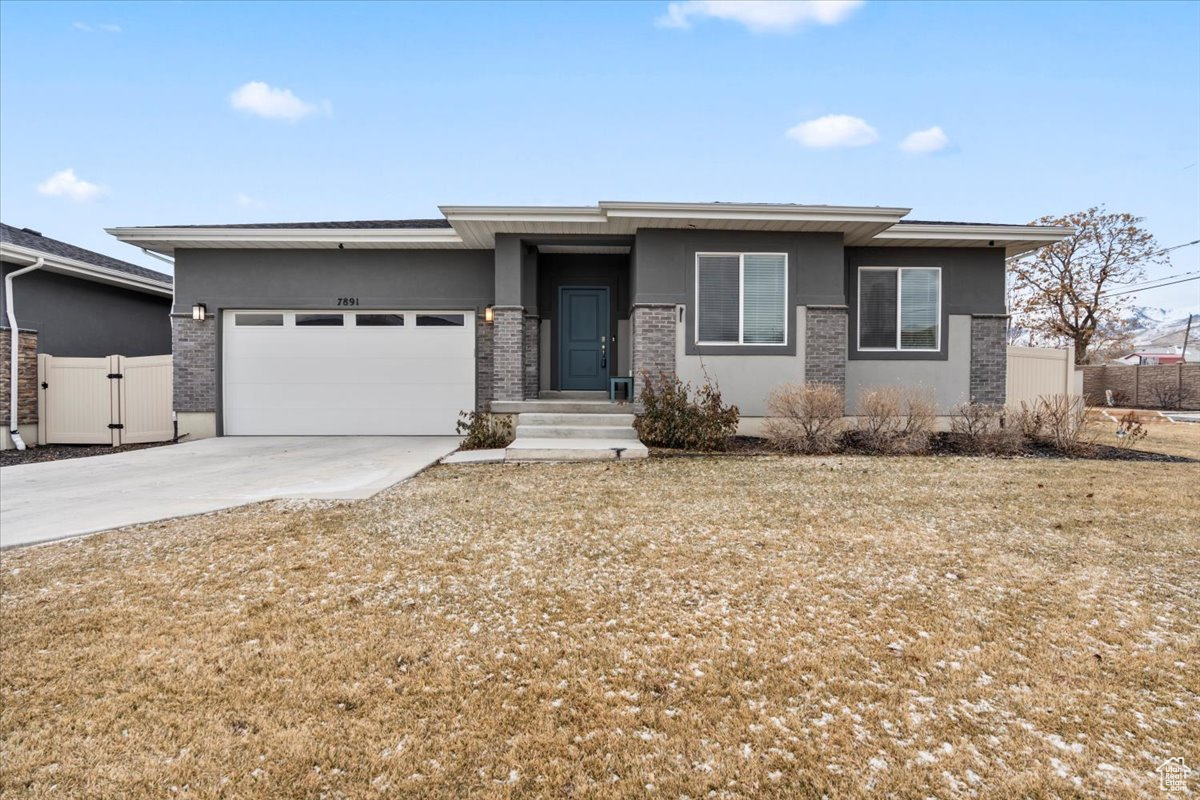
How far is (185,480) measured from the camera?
6.39 meters

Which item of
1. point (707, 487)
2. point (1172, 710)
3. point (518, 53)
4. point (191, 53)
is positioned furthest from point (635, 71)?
point (1172, 710)

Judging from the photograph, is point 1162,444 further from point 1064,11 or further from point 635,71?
point 635,71

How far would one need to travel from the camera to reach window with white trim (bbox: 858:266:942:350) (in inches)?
406

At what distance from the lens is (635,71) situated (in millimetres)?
12367

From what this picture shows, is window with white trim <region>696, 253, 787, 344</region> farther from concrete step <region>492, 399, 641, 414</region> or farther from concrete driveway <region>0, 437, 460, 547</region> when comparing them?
concrete driveway <region>0, 437, 460, 547</region>

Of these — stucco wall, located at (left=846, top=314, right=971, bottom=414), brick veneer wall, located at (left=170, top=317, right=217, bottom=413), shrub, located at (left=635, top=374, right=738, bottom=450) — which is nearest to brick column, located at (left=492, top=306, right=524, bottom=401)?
shrub, located at (left=635, top=374, right=738, bottom=450)

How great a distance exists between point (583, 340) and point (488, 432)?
10.7 ft

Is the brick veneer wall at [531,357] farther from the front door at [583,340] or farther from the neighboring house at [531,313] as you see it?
the front door at [583,340]

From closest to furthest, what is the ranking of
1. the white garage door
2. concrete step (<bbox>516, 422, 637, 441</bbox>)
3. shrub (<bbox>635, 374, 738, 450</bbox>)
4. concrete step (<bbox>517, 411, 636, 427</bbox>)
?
1. shrub (<bbox>635, 374, 738, 450</bbox>)
2. concrete step (<bbox>516, 422, 637, 441</bbox>)
3. concrete step (<bbox>517, 411, 636, 427</bbox>)
4. the white garage door

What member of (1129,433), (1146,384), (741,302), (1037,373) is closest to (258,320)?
(741,302)

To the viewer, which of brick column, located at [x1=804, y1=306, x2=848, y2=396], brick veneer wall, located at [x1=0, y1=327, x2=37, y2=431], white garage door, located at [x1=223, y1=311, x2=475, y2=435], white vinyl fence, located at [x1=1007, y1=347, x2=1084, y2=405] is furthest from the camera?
white vinyl fence, located at [x1=1007, y1=347, x2=1084, y2=405]

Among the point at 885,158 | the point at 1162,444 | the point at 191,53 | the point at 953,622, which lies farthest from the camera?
the point at 885,158

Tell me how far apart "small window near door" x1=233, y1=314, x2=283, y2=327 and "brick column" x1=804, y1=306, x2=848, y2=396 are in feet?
31.6

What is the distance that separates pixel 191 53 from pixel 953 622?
15739 mm
